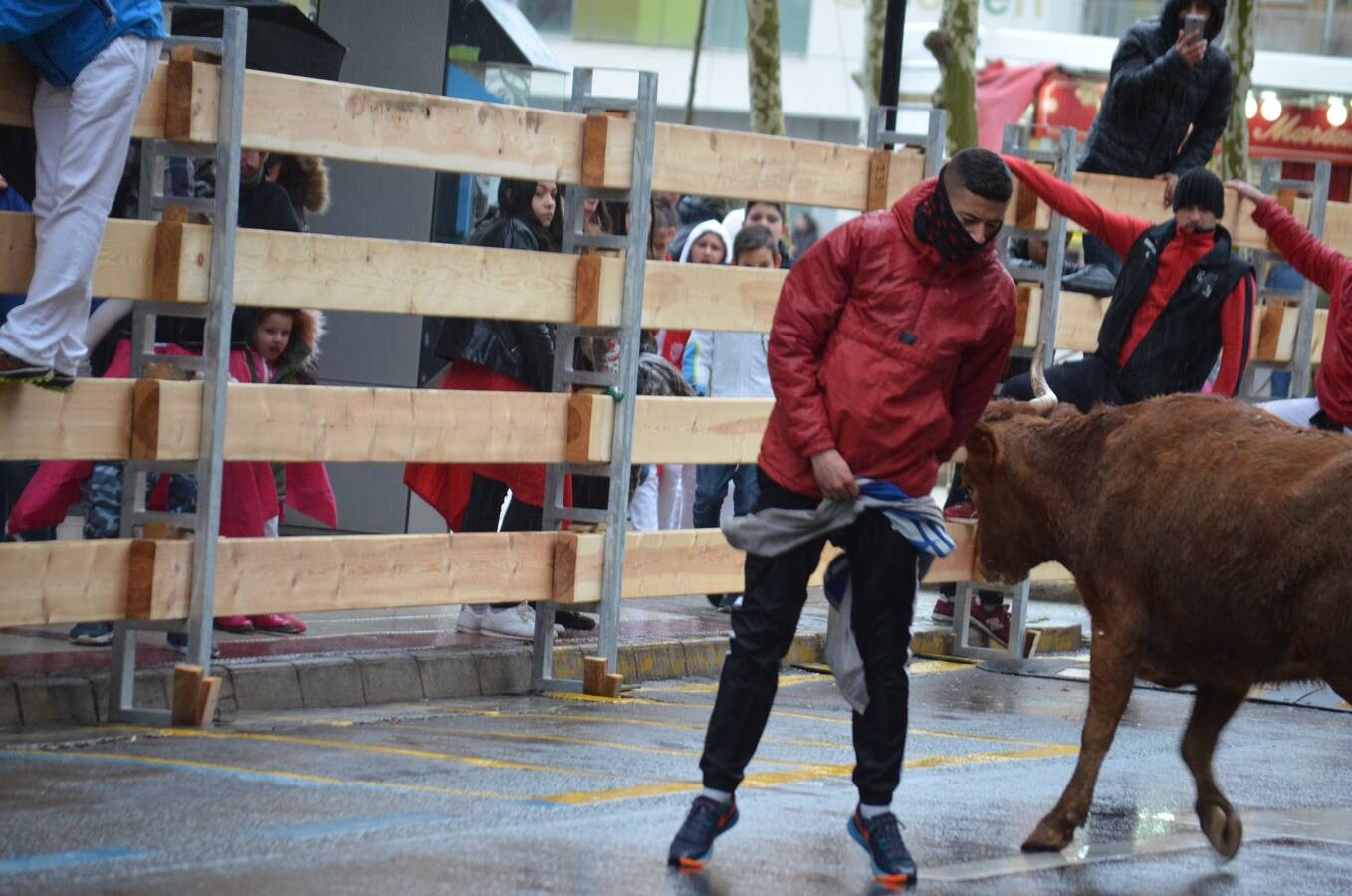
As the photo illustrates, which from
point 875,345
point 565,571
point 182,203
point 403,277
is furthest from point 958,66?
point 875,345

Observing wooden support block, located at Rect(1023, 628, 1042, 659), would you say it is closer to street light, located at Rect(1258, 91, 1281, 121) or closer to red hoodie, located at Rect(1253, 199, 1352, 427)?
red hoodie, located at Rect(1253, 199, 1352, 427)

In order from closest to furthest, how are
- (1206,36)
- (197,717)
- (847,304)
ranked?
(847,304) < (197,717) < (1206,36)

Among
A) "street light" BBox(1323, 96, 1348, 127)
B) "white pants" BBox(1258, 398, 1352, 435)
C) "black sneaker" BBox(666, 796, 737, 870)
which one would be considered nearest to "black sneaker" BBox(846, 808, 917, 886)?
"black sneaker" BBox(666, 796, 737, 870)

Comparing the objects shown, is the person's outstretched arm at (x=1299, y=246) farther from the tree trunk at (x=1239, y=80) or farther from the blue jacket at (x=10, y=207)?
the tree trunk at (x=1239, y=80)

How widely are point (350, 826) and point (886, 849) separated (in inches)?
60.2

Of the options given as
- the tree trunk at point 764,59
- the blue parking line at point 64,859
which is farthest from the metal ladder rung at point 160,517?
the tree trunk at point 764,59

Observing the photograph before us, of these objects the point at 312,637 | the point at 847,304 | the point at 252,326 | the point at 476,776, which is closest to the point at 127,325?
the point at 252,326

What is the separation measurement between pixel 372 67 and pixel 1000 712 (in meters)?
5.37

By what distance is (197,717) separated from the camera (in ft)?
27.5

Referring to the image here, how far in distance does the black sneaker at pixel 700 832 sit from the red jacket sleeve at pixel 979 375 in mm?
1277

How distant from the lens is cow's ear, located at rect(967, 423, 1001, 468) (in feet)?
24.6

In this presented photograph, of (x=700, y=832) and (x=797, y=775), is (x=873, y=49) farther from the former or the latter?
(x=700, y=832)

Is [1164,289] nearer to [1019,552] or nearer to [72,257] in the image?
[1019,552]

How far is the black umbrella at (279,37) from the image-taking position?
1121 centimetres
